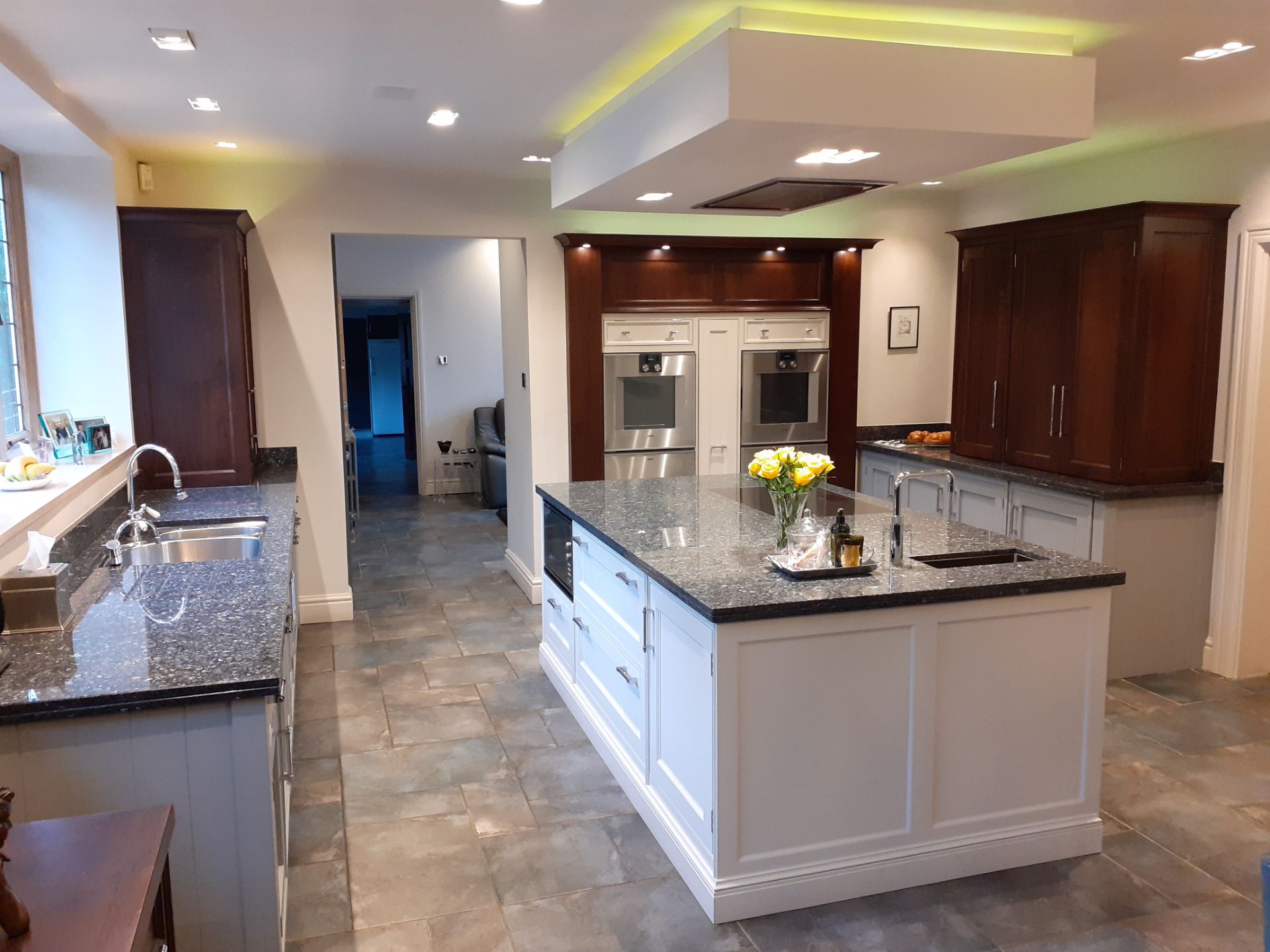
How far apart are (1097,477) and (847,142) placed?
2404 mm

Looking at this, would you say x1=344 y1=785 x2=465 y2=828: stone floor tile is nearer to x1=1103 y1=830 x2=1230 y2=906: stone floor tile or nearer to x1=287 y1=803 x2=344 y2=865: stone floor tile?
x1=287 y1=803 x2=344 y2=865: stone floor tile

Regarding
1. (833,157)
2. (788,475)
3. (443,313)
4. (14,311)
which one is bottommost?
(788,475)

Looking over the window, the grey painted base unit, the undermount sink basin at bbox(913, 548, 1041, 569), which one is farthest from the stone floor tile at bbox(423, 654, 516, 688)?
the grey painted base unit

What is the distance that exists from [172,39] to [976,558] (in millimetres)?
2994

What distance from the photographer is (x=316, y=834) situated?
3.14m

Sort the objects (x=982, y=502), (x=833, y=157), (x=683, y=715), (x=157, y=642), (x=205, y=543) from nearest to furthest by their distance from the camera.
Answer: (x=157, y=642) → (x=683, y=715) → (x=833, y=157) → (x=205, y=543) → (x=982, y=502)

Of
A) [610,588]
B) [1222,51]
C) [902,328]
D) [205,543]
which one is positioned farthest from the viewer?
[902,328]

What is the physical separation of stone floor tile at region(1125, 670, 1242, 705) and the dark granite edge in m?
3.94

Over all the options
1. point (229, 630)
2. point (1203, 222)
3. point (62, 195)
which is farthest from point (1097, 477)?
point (62, 195)

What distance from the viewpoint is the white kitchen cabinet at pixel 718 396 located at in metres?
5.80

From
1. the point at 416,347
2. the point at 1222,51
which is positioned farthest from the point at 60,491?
the point at 416,347

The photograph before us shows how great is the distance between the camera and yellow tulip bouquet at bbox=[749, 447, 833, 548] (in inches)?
122

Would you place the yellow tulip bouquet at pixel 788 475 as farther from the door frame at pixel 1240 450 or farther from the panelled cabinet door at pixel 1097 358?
the door frame at pixel 1240 450

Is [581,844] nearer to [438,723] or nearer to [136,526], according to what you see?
[438,723]
